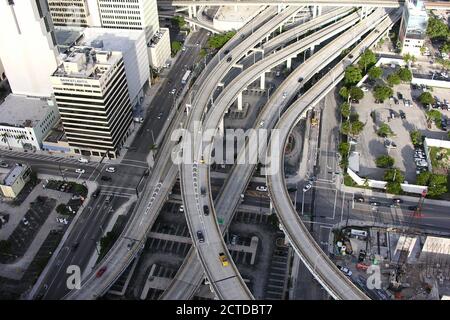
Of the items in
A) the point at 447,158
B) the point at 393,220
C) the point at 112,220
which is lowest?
the point at 112,220

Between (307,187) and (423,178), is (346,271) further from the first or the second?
(423,178)

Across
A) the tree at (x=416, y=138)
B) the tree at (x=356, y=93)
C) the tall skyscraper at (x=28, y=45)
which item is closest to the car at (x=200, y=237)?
the tree at (x=416, y=138)

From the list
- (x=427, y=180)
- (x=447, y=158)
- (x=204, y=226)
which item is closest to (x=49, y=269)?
(x=204, y=226)

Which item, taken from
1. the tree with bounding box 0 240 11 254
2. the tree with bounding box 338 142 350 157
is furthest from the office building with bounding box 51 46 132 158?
the tree with bounding box 338 142 350 157

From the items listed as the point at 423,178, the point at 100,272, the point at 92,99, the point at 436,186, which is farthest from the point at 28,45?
the point at 436,186

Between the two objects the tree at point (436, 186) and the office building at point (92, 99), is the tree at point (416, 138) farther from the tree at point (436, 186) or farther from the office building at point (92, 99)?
the office building at point (92, 99)

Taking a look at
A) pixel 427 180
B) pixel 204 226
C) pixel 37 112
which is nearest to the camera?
pixel 204 226

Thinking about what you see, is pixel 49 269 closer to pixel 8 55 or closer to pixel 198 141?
pixel 198 141
